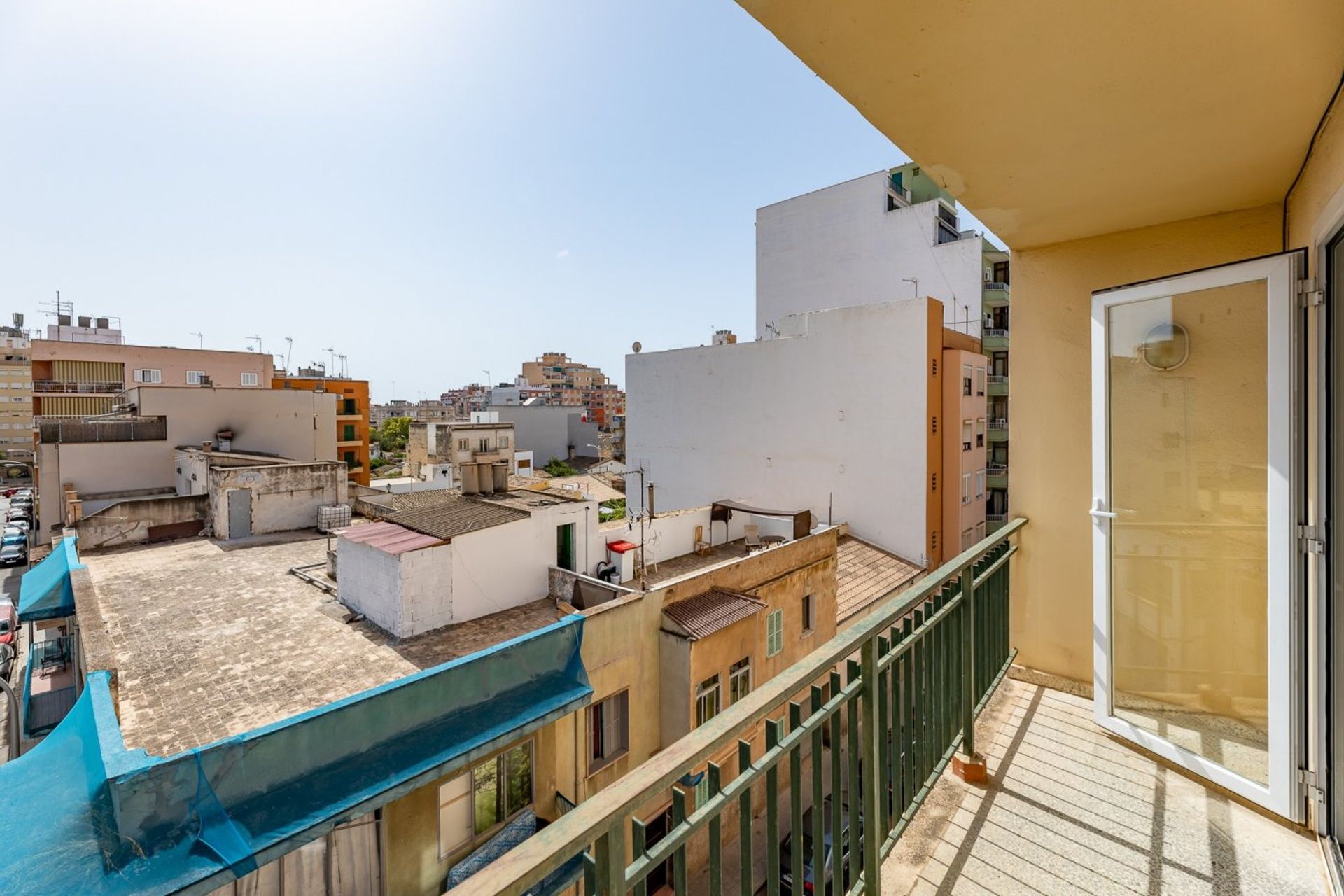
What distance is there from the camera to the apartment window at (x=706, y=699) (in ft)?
32.4

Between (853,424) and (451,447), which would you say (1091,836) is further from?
(451,447)

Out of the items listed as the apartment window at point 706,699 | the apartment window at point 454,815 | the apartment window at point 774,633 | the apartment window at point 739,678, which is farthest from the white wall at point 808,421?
the apartment window at point 454,815

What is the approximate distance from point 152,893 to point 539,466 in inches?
1632

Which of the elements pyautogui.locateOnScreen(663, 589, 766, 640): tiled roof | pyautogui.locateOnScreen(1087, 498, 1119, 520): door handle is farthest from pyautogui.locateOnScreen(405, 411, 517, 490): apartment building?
pyautogui.locateOnScreen(1087, 498, 1119, 520): door handle

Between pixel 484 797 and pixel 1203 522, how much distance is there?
25.3ft

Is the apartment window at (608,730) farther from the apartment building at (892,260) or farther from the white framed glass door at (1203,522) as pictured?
the apartment building at (892,260)

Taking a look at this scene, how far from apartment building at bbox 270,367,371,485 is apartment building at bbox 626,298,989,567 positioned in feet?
69.6

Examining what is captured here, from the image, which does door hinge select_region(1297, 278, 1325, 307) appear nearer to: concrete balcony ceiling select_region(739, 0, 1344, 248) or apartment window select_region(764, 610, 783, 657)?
concrete balcony ceiling select_region(739, 0, 1344, 248)

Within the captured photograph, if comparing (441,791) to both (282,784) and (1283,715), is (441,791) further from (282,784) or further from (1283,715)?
(1283,715)

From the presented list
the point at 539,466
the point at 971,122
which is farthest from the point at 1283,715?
the point at 539,466

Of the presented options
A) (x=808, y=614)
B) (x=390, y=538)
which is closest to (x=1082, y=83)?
(x=390, y=538)

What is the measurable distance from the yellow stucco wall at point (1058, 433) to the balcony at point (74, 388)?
134ft

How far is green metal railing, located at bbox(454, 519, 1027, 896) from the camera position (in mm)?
1012

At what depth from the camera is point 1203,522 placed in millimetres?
2811
